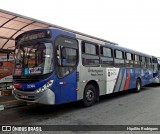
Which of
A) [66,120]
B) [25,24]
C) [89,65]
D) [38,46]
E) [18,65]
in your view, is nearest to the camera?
[66,120]

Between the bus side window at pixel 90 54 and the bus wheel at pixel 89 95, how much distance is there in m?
1.01

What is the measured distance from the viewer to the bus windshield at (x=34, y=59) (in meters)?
6.08

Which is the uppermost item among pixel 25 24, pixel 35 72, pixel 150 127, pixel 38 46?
pixel 25 24

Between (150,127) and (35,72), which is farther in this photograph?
(35,72)

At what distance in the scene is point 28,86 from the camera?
6.23 meters

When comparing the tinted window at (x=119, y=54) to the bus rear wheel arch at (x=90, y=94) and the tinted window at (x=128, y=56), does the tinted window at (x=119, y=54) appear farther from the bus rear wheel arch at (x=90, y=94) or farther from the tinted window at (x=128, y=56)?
the bus rear wheel arch at (x=90, y=94)

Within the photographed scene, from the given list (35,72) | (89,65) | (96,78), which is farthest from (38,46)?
(96,78)

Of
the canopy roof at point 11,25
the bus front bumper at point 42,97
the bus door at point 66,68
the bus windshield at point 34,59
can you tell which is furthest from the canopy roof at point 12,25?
the bus front bumper at point 42,97

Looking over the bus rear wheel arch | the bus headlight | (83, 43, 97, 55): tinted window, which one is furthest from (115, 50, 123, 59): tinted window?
the bus headlight

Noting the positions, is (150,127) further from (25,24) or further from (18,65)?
(25,24)

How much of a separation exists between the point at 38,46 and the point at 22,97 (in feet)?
6.17

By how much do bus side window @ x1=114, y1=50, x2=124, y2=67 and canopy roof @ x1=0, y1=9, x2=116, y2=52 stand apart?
3562mm

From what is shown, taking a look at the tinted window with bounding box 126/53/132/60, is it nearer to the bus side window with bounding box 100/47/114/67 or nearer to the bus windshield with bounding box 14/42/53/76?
the bus side window with bounding box 100/47/114/67

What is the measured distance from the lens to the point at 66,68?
21.7 ft
